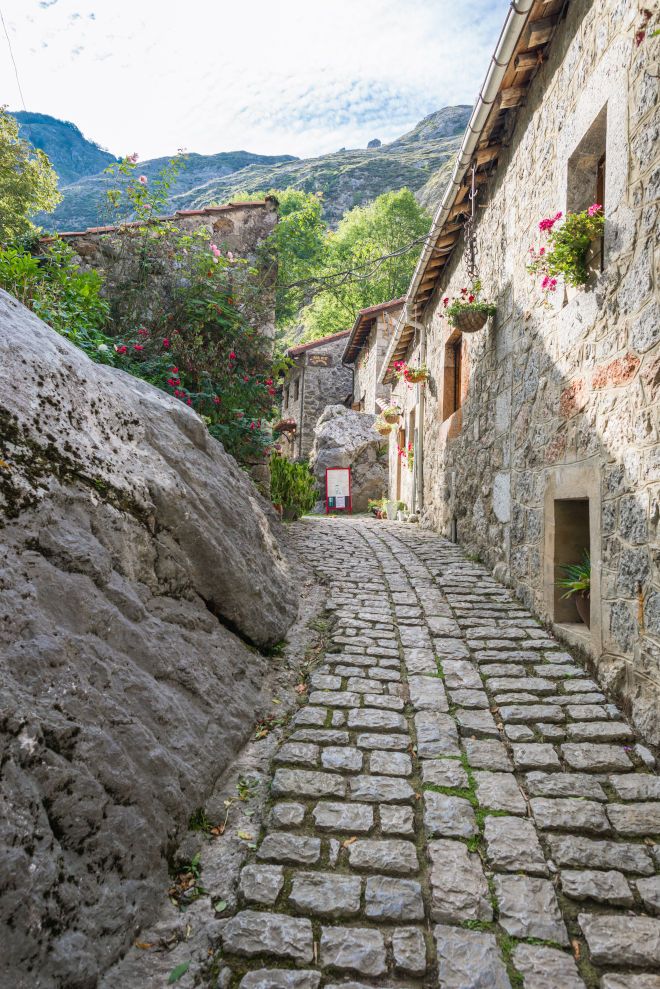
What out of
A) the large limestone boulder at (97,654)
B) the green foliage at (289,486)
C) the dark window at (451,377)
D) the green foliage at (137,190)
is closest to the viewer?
the large limestone boulder at (97,654)

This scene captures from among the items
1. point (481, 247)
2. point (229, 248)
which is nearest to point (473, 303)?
point (481, 247)

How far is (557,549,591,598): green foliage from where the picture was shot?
154 inches

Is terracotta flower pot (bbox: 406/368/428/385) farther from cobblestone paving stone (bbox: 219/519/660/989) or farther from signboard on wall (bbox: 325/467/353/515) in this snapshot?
cobblestone paving stone (bbox: 219/519/660/989)

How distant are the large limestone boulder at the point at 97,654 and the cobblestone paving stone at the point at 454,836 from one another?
1.26 ft

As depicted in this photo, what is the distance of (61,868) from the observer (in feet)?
4.92

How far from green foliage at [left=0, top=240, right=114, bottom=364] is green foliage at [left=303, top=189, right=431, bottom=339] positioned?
22300 mm

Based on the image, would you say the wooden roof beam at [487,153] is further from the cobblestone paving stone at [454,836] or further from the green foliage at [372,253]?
the green foliage at [372,253]

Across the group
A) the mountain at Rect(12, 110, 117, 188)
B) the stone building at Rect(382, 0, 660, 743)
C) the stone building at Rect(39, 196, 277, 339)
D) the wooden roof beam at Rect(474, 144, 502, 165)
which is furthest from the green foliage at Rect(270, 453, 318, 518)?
the mountain at Rect(12, 110, 117, 188)

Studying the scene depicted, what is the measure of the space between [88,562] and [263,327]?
5818 millimetres

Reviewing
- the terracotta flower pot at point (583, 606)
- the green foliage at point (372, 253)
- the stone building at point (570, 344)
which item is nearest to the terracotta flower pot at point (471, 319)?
the stone building at point (570, 344)

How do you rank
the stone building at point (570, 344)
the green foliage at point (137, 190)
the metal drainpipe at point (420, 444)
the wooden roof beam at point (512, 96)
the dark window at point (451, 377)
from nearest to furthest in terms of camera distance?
the stone building at point (570, 344) < the wooden roof beam at point (512, 96) < the green foliage at point (137, 190) < the dark window at point (451, 377) < the metal drainpipe at point (420, 444)

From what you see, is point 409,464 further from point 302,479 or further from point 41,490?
point 41,490

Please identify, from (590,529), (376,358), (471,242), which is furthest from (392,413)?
(590,529)

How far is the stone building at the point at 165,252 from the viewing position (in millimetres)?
6512
